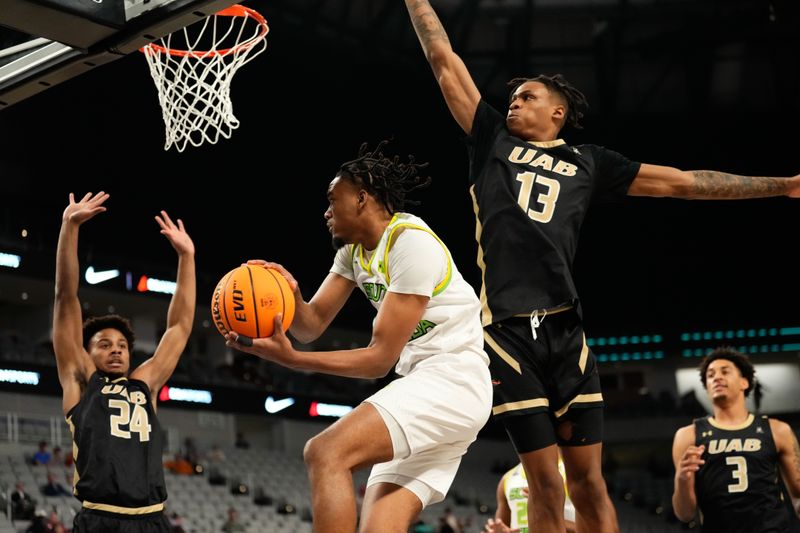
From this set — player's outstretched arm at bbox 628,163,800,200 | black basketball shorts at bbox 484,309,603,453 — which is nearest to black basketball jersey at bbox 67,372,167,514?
black basketball shorts at bbox 484,309,603,453

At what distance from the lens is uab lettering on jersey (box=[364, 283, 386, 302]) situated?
4.62 meters

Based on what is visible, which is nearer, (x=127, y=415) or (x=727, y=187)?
(x=727, y=187)

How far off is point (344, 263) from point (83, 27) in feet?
6.00

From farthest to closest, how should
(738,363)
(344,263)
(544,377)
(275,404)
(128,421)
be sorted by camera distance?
(275,404) < (738,363) < (128,421) < (344,263) < (544,377)

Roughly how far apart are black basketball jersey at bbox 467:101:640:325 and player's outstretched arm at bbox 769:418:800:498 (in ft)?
8.54

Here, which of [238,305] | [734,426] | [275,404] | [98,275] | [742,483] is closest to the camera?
[238,305]

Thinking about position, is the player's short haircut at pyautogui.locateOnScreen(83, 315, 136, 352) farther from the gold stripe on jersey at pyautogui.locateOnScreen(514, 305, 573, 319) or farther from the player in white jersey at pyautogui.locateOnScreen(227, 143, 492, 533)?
the gold stripe on jersey at pyautogui.locateOnScreen(514, 305, 573, 319)

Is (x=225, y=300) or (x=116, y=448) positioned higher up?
(x=225, y=300)

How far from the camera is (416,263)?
430cm

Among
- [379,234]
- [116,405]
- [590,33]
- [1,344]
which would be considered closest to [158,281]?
[1,344]

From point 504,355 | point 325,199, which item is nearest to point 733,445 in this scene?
point 504,355

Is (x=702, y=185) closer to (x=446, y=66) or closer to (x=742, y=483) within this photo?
(x=446, y=66)

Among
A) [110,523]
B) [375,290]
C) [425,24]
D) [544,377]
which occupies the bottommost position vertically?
[110,523]

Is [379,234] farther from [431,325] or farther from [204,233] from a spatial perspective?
[204,233]
